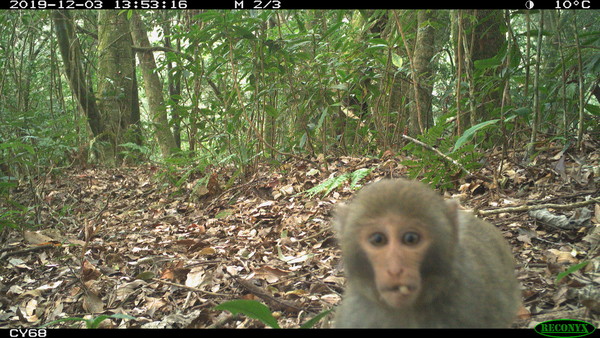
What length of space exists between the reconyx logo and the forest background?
345 millimetres

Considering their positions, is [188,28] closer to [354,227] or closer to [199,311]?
[199,311]

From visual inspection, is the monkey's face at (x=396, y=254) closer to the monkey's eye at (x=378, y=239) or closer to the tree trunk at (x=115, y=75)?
the monkey's eye at (x=378, y=239)

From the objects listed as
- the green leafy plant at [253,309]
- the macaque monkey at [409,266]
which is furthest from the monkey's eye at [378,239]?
the green leafy plant at [253,309]

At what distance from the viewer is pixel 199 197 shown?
631 cm

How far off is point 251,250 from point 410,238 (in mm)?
2701

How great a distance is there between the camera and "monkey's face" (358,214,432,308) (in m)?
1.67

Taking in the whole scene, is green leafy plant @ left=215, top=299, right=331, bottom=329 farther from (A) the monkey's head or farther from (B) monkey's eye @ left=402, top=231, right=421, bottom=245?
(B) monkey's eye @ left=402, top=231, right=421, bottom=245

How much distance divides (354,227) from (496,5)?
2.74 meters

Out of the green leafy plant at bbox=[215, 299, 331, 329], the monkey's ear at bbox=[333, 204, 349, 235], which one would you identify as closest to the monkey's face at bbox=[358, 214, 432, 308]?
the monkey's ear at bbox=[333, 204, 349, 235]

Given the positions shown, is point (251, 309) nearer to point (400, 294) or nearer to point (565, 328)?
point (400, 294)

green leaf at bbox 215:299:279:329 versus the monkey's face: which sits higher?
the monkey's face

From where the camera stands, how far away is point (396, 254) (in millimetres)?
1712

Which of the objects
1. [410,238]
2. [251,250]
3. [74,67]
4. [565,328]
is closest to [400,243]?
[410,238]

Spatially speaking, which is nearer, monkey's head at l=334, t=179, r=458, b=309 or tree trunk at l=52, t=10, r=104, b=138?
monkey's head at l=334, t=179, r=458, b=309
